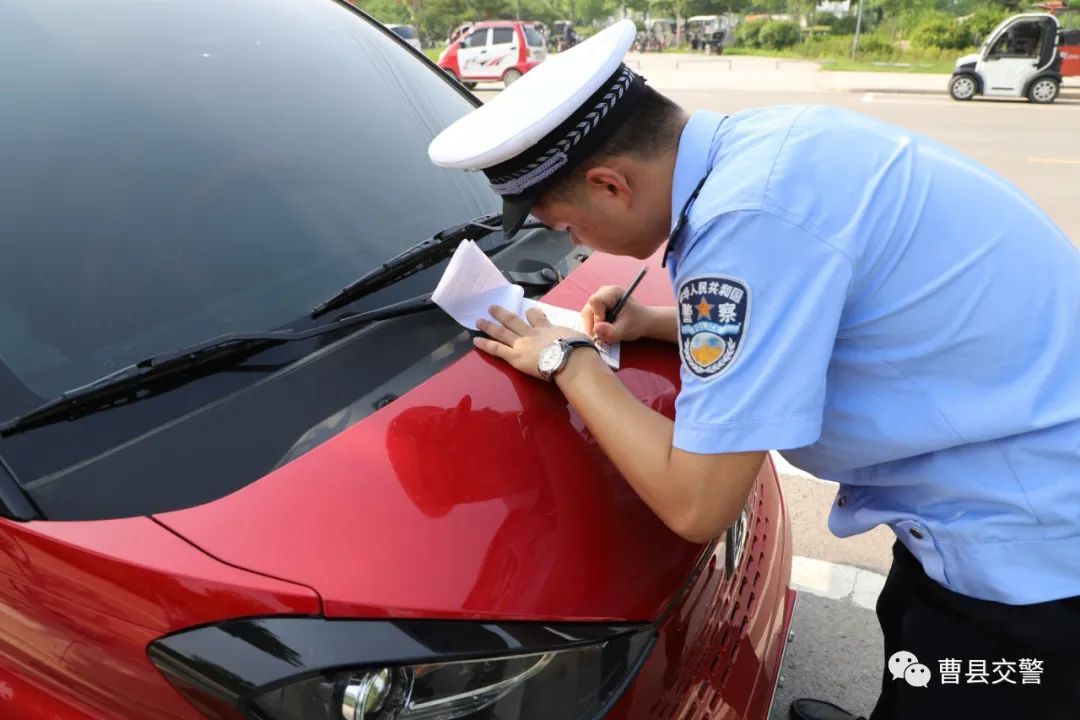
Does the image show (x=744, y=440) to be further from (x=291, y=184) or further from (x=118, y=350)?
(x=291, y=184)

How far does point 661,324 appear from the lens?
1.54 m

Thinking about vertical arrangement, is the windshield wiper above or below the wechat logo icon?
above

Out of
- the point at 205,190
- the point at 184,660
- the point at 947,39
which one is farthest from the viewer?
the point at 947,39

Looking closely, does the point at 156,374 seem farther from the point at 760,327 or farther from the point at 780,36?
the point at 780,36

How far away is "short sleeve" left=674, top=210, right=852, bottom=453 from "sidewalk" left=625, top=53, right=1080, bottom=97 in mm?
14623

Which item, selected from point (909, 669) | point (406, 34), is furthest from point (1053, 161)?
point (909, 669)

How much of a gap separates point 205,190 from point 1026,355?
1434 mm

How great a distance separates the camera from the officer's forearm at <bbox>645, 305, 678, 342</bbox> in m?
1.54

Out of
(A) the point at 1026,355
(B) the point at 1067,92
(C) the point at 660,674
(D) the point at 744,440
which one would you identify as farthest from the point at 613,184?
(B) the point at 1067,92

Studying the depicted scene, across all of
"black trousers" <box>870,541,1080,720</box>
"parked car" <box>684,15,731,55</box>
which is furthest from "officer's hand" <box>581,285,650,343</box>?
"parked car" <box>684,15,731,55</box>

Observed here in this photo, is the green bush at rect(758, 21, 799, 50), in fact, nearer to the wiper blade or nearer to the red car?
the red car

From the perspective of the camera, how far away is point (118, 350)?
4.22 ft

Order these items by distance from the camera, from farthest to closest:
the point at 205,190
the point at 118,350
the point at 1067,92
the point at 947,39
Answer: the point at 947,39 < the point at 1067,92 < the point at 205,190 < the point at 118,350

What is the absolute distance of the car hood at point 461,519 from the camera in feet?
3.33
